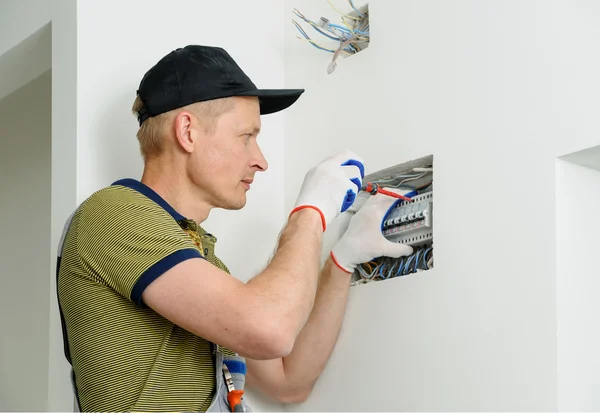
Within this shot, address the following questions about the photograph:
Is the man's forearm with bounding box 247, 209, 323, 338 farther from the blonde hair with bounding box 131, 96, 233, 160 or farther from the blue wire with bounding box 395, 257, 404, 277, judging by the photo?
the blue wire with bounding box 395, 257, 404, 277

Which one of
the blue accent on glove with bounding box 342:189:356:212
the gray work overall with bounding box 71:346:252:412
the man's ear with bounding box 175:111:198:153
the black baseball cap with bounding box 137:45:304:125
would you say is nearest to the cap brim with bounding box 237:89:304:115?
the black baseball cap with bounding box 137:45:304:125

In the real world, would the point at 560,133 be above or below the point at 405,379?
above

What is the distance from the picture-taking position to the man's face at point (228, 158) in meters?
1.95

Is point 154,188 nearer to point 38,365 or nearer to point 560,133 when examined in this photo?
point 560,133

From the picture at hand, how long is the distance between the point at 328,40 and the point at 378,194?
0.59m

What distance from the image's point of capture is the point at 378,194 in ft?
7.67

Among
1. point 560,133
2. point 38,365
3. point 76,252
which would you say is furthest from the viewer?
point 38,365

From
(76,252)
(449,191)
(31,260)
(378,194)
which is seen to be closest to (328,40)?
(378,194)

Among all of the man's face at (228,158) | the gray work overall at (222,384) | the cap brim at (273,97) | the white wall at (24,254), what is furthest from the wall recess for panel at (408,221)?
the white wall at (24,254)

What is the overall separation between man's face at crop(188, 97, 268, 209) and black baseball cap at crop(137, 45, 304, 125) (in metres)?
0.04

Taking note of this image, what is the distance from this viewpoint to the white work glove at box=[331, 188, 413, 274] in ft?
7.40

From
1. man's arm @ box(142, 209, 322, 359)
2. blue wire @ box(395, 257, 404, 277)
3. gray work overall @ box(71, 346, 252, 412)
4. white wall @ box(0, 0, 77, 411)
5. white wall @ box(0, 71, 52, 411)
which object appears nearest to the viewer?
man's arm @ box(142, 209, 322, 359)

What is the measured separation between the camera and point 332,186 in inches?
79.9

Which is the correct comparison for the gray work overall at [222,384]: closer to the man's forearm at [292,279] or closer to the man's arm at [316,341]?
the man's forearm at [292,279]
